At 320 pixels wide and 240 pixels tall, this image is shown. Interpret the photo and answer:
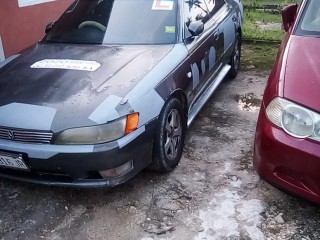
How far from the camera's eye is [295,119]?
2576mm

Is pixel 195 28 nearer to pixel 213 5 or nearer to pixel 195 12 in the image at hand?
pixel 195 12

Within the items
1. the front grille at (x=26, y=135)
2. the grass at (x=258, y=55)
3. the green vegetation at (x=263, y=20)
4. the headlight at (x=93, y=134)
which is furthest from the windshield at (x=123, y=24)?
the green vegetation at (x=263, y=20)

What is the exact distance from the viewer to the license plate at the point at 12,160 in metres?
2.83

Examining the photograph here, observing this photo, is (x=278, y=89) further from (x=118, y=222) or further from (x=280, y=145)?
(x=118, y=222)

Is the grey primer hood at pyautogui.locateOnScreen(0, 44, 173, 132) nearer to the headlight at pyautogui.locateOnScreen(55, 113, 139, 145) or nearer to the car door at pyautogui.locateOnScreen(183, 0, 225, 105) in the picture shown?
the headlight at pyautogui.locateOnScreen(55, 113, 139, 145)

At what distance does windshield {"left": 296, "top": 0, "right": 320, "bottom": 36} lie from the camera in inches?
134

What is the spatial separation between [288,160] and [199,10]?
2218mm

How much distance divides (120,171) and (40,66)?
3.87 ft

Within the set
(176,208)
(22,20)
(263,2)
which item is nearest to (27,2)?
(22,20)

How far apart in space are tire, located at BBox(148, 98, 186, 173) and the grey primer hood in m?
0.36

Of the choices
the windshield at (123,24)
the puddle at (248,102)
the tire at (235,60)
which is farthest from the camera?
the tire at (235,60)

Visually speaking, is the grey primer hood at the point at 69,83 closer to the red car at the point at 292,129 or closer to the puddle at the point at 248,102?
the red car at the point at 292,129

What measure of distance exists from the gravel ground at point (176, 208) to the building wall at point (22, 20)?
9.16ft

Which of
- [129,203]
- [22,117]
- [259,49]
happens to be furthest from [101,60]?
[259,49]
